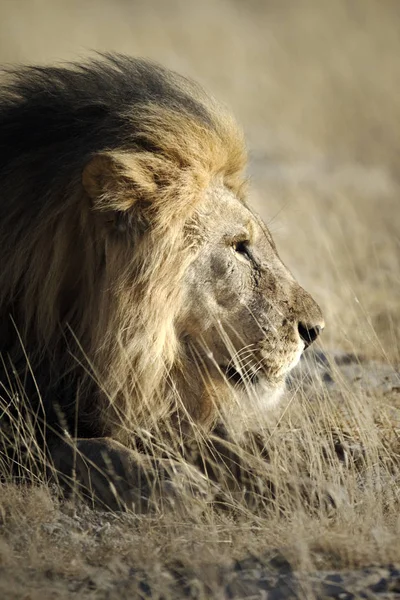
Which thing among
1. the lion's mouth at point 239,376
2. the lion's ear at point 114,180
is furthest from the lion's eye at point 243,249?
the lion's ear at point 114,180

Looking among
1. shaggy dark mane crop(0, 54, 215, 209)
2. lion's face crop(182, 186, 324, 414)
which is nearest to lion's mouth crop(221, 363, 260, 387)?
lion's face crop(182, 186, 324, 414)

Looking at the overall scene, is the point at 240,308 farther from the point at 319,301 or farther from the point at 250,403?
the point at 319,301

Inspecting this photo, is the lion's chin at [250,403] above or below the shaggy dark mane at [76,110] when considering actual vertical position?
below

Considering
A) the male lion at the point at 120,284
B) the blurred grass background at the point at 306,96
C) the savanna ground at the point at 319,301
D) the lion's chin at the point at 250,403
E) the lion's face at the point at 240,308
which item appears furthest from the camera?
the blurred grass background at the point at 306,96

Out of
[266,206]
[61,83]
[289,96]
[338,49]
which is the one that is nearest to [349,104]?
[289,96]

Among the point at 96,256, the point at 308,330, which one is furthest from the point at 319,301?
the point at 96,256

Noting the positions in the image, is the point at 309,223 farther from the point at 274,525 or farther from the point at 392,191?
the point at 274,525

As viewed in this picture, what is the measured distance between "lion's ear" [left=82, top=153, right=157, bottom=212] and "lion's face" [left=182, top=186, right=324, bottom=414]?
0.38 meters

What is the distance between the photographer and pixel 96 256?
3969 mm

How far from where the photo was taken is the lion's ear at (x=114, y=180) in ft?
12.3

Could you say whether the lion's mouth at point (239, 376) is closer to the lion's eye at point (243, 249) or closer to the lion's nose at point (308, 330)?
the lion's nose at point (308, 330)

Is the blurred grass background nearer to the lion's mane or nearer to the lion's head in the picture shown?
the lion's head

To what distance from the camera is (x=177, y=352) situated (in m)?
4.10

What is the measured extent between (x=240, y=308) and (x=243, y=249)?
11.7 inches
